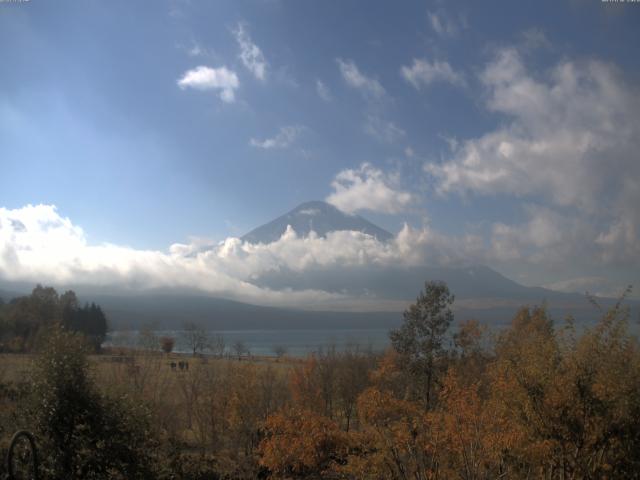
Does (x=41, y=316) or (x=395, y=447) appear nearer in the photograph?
(x=395, y=447)

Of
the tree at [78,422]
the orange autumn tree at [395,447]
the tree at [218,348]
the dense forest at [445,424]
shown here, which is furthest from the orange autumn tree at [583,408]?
the tree at [218,348]

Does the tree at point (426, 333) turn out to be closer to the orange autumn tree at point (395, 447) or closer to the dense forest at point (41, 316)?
the orange autumn tree at point (395, 447)

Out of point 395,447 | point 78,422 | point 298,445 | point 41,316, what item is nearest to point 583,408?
point 395,447

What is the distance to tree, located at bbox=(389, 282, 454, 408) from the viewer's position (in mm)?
29484

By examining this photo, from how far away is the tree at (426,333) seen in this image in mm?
29484

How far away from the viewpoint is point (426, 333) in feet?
98.0

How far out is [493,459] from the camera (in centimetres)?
1362

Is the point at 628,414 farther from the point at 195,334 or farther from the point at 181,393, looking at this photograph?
the point at 195,334

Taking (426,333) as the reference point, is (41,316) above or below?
below

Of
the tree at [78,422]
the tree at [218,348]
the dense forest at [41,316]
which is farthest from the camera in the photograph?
the dense forest at [41,316]

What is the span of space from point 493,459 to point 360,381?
22948 millimetres

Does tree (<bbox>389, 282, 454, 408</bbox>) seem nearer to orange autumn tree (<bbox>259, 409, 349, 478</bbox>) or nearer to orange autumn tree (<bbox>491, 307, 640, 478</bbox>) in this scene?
orange autumn tree (<bbox>259, 409, 349, 478</bbox>)

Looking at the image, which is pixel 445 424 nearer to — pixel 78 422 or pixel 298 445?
pixel 298 445

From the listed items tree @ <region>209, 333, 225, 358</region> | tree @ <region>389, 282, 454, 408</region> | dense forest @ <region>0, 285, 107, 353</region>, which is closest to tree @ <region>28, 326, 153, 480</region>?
tree @ <region>389, 282, 454, 408</region>
